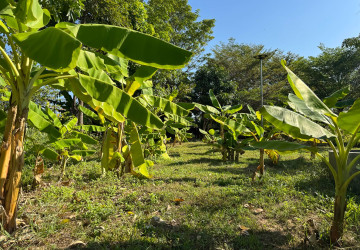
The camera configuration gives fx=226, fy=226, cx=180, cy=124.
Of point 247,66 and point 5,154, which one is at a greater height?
point 247,66

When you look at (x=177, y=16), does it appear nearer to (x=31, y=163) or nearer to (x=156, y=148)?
(x=156, y=148)

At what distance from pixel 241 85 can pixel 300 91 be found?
2442 centimetres

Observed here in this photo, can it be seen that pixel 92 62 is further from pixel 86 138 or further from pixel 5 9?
pixel 86 138

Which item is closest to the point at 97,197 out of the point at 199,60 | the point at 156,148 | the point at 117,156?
the point at 117,156

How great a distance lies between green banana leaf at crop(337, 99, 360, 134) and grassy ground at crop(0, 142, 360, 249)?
1.11m

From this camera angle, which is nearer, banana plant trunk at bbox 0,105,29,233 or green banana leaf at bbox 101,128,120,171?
banana plant trunk at bbox 0,105,29,233

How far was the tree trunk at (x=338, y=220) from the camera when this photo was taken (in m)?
2.22

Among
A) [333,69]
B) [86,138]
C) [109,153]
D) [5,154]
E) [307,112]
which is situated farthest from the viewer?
[333,69]

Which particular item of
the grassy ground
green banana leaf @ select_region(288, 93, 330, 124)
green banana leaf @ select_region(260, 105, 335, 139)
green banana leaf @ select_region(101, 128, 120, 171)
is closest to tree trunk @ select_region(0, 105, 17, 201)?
the grassy ground

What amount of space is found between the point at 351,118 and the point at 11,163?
316cm

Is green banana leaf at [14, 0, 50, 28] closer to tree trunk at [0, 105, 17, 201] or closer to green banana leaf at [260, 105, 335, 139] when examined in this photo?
tree trunk at [0, 105, 17, 201]

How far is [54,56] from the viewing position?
1.64 m

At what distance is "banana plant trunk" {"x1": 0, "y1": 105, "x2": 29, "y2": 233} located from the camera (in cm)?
213

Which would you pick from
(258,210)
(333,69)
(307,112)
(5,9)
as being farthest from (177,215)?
(333,69)
